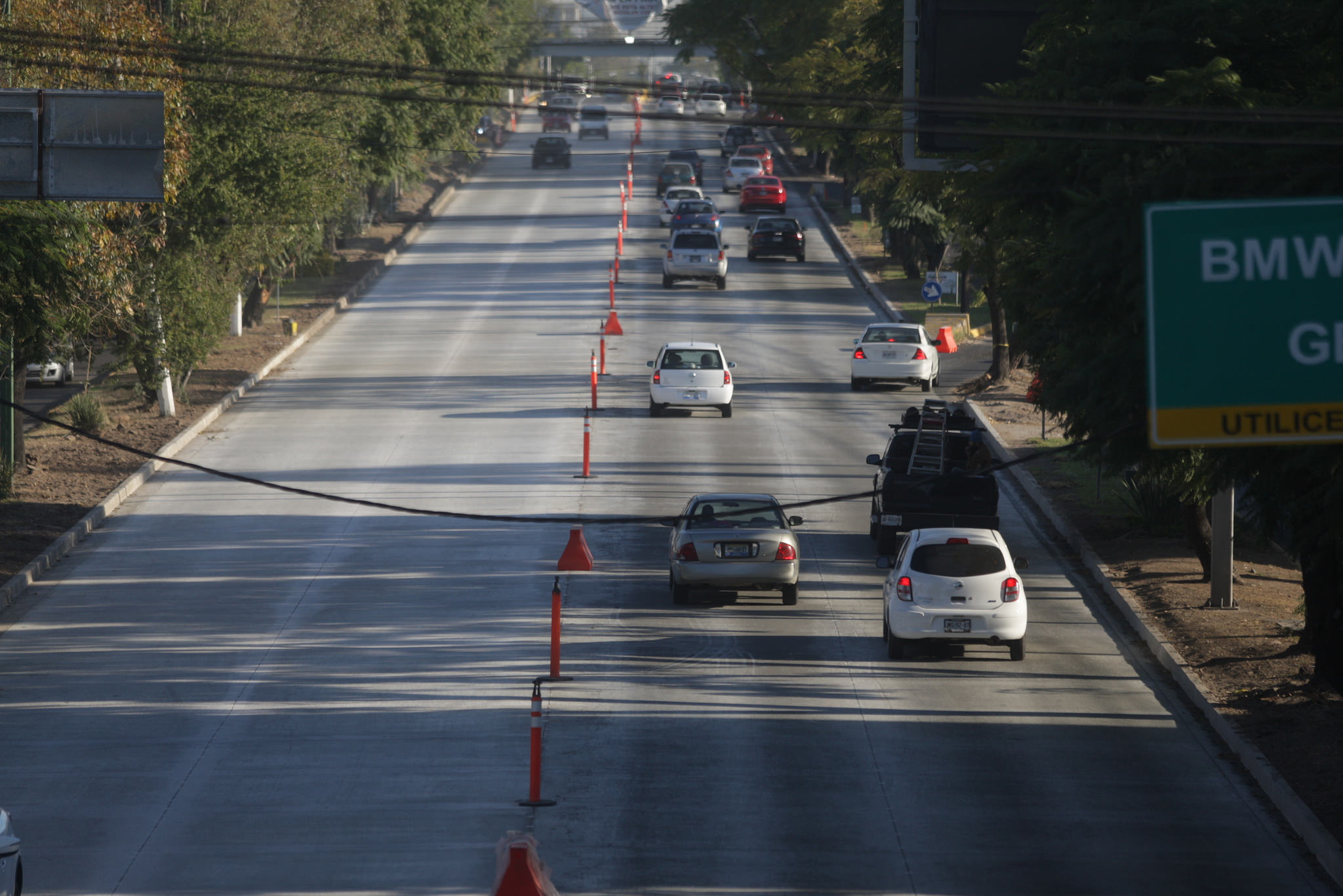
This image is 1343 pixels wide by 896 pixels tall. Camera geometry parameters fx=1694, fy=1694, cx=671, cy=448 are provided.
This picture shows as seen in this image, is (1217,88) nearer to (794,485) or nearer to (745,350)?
(794,485)

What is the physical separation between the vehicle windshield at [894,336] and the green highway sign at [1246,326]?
1145 inches

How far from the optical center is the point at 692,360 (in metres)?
36.4

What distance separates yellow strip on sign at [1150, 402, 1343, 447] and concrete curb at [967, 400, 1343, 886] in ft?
12.5

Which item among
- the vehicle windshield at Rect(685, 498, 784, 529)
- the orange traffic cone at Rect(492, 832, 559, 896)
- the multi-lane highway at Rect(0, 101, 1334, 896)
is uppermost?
the vehicle windshield at Rect(685, 498, 784, 529)

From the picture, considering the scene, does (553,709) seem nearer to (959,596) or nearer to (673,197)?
(959,596)

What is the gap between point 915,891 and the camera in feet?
39.0

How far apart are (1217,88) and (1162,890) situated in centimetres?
681

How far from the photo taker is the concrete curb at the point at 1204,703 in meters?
12.8

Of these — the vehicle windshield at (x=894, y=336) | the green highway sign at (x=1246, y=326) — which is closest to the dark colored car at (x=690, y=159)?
the vehicle windshield at (x=894, y=336)

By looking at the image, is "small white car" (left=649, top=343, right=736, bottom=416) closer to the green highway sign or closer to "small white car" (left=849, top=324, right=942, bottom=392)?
"small white car" (left=849, top=324, right=942, bottom=392)

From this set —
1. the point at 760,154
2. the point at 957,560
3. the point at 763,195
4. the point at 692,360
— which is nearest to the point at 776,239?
the point at 763,195

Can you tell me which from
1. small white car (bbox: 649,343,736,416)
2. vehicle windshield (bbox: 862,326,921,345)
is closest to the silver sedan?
small white car (bbox: 649,343,736,416)

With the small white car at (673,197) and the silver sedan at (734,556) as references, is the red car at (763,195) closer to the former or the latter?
the small white car at (673,197)

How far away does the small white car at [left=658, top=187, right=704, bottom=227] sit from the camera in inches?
2800
